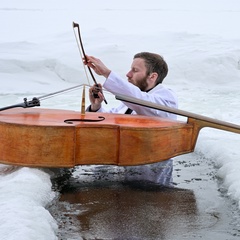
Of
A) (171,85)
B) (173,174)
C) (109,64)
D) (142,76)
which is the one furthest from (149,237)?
(109,64)

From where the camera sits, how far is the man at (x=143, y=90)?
2893 mm

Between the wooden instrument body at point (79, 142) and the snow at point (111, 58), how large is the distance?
4.8 inches

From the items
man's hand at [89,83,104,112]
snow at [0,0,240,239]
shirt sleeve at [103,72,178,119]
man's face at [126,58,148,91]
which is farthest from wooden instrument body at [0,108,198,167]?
man's face at [126,58,148,91]

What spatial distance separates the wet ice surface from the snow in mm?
92

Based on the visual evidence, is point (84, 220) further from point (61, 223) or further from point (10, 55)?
point (10, 55)

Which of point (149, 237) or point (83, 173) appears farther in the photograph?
point (83, 173)

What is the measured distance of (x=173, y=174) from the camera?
3.06 m

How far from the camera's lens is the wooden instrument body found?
98.4 inches

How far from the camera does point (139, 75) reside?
10.7 ft

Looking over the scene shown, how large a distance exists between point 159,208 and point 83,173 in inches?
27.5

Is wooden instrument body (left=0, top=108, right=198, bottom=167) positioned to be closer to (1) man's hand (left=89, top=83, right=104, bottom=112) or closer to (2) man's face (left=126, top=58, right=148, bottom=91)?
(1) man's hand (left=89, top=83, right=104, bottom=112)

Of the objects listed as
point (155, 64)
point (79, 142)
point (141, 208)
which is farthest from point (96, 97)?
point (141, 208)

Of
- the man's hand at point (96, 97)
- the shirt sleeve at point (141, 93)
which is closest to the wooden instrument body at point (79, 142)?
the shirt sleeve at point (141, 93)

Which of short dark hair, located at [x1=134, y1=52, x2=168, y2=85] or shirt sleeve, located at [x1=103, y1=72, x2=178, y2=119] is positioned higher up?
short dark hair, located at [x1=134, y1=52, x2=168, y2=85]
